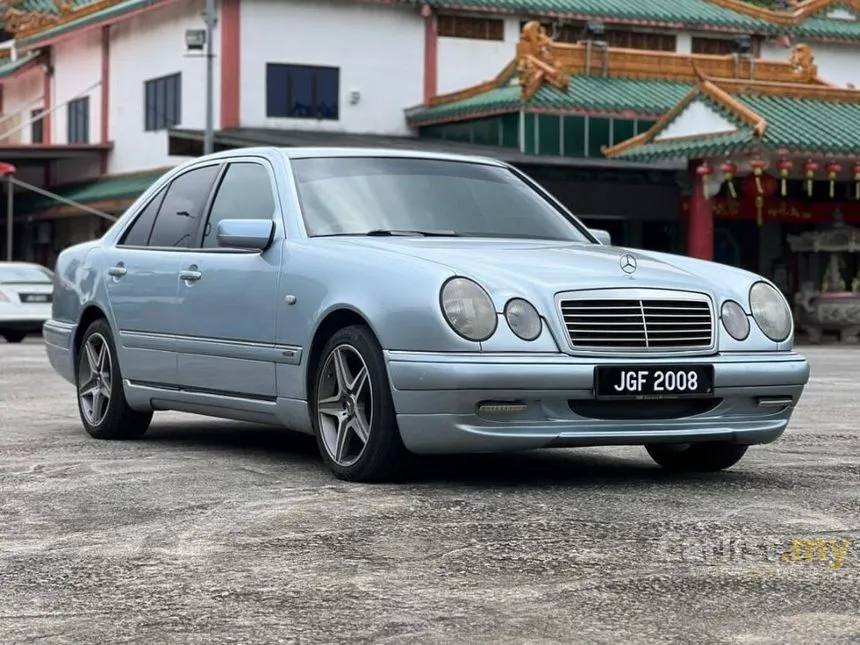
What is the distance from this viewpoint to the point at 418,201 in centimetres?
849

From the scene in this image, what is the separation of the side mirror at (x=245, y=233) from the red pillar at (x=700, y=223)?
25.5 m

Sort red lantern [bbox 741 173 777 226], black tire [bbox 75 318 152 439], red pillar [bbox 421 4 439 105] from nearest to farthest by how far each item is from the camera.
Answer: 1. black tire [bbox 75 318 152 439]
2. red lantern [bbox 741 173 777 226]
3. red pillar [bbox 421 4 439 105]

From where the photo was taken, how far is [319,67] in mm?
38625

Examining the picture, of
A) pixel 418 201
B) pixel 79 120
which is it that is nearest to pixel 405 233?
pixel 418 201

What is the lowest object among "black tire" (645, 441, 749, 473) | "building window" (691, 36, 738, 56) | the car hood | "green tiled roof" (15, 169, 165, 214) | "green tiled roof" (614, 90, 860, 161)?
"black tire" (645, 441, 749, 473)

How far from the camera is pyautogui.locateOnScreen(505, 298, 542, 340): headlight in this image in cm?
715

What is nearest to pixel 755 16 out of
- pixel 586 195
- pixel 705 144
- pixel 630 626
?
pixel 586 195

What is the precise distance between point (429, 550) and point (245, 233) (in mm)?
2833

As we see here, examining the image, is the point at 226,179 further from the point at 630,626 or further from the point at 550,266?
the point at 630,626

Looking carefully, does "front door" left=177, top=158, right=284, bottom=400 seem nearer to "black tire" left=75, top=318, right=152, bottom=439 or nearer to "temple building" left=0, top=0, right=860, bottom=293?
"black tire" left=75, top=318, right=152, bottom=439

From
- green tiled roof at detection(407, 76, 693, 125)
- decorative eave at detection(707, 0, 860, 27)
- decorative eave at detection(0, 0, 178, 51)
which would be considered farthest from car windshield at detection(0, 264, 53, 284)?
decorative eave at detection(707, 0, 860, 27)

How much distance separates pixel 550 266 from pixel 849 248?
2763 cm

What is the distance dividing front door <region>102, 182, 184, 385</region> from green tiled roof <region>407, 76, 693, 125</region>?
2526 cm

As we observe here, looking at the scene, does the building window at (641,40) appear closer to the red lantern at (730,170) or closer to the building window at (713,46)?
the building window at (713,46)
